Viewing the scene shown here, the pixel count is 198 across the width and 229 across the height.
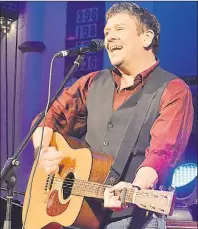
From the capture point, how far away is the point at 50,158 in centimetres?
253

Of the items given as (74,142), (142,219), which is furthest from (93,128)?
(142,219)

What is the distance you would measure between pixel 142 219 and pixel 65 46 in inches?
178

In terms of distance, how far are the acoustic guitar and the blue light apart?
2.02 metres

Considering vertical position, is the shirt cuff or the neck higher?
the neck

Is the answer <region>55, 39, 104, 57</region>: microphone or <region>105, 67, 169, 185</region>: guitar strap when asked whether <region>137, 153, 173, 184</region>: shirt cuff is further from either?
<region>55, 39, 104, 57</region>: microphone

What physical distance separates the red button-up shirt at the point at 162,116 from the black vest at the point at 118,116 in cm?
3

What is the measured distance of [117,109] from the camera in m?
2.40

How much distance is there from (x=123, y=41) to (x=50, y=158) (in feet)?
2.15

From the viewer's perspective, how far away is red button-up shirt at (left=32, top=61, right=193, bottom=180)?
84.2 inches

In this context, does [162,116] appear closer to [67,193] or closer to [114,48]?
[114,48]

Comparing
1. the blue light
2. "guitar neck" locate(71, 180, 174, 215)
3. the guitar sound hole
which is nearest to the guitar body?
the guitar sound hole

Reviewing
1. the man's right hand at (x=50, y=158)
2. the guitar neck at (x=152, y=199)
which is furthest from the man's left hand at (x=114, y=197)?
the man's right hand at (x=50, y=158)

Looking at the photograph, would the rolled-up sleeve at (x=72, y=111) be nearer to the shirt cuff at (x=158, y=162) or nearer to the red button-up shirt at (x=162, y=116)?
the red button-up shirt at (x=162, y=116)

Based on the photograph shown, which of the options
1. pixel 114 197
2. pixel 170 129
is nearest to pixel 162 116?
pixel 170 129
